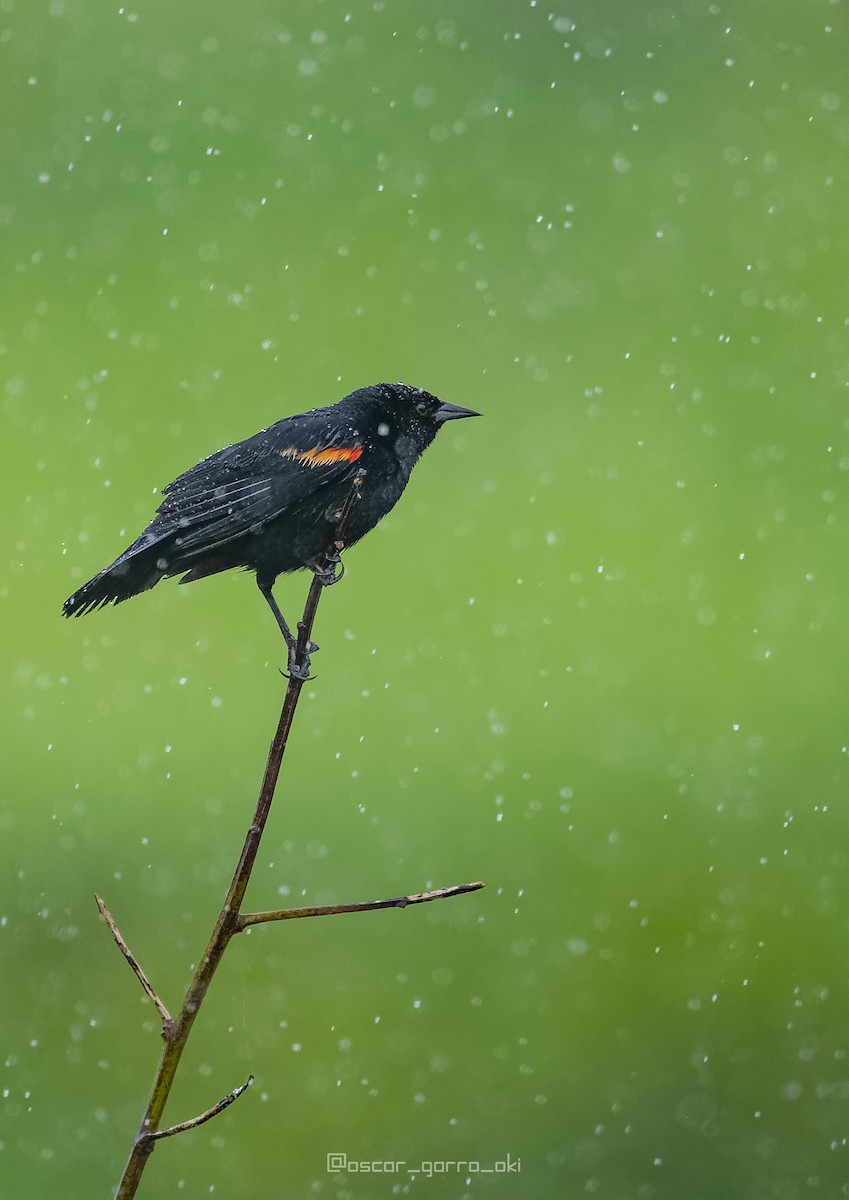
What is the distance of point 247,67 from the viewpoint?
2.90m

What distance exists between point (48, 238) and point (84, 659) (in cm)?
104

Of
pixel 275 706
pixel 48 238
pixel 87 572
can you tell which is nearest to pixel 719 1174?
pixel 275 706

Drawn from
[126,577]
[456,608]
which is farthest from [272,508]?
[456,608]

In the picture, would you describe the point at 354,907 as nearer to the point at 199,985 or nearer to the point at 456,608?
the point at 199,985

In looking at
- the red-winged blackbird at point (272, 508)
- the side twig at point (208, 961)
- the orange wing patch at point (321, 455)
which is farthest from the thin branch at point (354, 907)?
the orange wing patch at point (321, 455)

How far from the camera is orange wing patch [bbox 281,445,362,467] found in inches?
58.7

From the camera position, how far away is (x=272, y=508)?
1.45 metres

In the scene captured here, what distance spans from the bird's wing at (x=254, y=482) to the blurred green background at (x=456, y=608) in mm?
1049

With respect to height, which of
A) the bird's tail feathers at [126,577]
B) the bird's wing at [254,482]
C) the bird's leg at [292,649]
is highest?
the bird's wing at [254,482]

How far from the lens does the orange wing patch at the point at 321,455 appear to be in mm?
1492

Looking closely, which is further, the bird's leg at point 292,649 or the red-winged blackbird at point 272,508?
the red-winged blackbird at point 272,508

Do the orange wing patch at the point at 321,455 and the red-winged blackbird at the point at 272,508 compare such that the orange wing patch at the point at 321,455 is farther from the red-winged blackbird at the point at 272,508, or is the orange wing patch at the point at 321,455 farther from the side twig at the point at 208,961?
the side twig at the point at 208,961

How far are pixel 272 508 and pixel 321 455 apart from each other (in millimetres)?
102

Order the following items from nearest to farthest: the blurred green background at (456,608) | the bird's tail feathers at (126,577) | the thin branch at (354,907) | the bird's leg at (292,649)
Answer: the thin branch at (354,907), the bird's leg at (292,649), the bird's tail feathers at (126,577), the blurred green background at (456,608)
